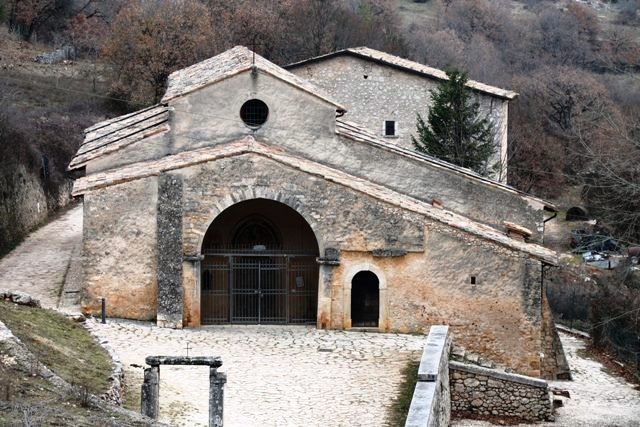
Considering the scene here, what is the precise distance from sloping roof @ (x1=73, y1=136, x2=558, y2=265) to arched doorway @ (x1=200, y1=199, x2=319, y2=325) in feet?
6.49

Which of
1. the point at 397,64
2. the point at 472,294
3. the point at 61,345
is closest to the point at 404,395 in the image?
the point at 472,294

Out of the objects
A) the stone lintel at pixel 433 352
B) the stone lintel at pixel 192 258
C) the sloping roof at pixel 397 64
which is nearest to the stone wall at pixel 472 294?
the stone lintel at pixel 433 352

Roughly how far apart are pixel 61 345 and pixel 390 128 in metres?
24.9

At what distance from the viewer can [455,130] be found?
1570 inches

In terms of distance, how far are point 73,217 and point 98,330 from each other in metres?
14.3

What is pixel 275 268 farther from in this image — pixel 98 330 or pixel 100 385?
pixel 100 385

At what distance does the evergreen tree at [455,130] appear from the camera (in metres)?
39.8

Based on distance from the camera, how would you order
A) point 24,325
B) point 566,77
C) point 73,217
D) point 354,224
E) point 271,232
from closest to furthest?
1. point 24,325
2. point 354,224
3. point 271,232
4. point 73,217
5. point 566,77

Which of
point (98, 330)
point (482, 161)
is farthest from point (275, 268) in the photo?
point (482, 161)

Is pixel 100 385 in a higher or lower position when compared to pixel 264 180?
lower

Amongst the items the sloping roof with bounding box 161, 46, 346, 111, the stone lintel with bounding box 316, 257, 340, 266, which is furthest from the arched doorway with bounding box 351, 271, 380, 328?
the sloping roof with bounding box 161, 46, 346, 111

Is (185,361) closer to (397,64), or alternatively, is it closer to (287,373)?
(287,373)

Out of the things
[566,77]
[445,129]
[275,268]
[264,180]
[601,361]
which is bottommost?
[601,361]

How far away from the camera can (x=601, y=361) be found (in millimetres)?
30516
